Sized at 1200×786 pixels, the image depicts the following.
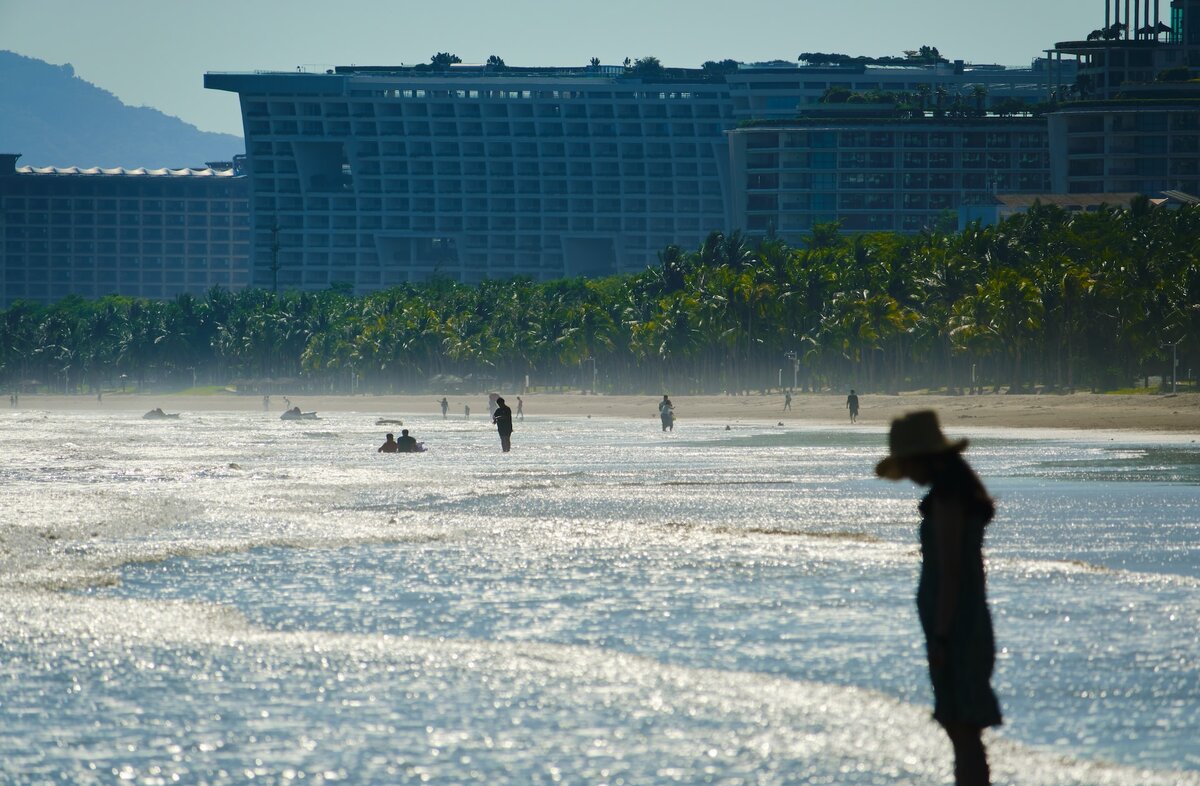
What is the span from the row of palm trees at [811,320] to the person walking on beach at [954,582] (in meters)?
81.7

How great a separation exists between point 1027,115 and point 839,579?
182642mm

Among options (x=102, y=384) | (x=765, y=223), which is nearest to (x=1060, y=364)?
(x=765, y=223)

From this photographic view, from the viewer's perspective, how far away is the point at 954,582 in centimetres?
795

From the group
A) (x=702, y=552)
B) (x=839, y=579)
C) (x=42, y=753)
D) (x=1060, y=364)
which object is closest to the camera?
(x=42, y=753)

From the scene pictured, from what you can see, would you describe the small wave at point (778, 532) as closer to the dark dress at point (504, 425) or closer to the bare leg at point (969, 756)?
the bare leg at point (969, 756)

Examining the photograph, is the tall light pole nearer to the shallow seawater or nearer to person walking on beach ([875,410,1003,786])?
the shallow seawater

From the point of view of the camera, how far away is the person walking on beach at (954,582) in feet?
26.0

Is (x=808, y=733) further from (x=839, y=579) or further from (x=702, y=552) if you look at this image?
(x=702, y=552)

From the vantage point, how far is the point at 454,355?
145 meters

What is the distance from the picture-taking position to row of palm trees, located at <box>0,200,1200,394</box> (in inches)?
3629

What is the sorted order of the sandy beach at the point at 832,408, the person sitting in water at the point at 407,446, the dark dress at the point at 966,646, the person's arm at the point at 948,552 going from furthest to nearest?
1. the sandy beach at the point at 832,408
2. the person sitting in water at the point at 407,446
3. the dark dress at the point at 966,646
4. the person's arm at the point at 948,552

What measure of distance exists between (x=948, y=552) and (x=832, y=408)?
8120 cm

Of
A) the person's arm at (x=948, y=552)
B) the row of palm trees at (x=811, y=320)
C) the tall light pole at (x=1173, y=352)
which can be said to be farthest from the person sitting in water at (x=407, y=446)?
the row of palm trees at (x=811, y=320)

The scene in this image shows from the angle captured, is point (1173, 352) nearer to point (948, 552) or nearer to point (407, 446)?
point (407, 446)
